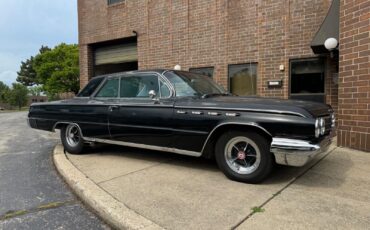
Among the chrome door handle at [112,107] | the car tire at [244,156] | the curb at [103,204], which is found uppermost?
the chrome door handle at [112,107]

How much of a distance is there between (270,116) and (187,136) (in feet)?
3.93

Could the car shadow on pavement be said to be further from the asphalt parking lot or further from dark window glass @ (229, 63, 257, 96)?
dark window glass @ (229, 63, 257, 96)

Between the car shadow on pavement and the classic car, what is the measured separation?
1.41 ft

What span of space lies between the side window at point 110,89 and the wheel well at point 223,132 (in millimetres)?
2105

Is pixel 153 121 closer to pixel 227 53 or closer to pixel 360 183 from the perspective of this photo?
pixel 360 183

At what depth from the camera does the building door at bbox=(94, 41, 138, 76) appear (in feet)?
39.5

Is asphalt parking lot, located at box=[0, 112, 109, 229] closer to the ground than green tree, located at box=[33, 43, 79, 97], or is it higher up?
closer to the ground

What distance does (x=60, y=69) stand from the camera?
38.2 meters

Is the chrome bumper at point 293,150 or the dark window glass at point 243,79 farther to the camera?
the dark window glass at point 243,79

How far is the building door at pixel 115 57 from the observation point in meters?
12.1

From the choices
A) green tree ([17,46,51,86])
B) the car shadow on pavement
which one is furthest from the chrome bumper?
green tree ([17,46,51,86])

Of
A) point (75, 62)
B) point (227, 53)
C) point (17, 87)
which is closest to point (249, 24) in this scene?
point (227, 53)

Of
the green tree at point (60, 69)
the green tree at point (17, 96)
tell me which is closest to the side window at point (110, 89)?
the green tree at point (60, 69)

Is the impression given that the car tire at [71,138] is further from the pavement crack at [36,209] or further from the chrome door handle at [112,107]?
the pavement crack at [36,209]
